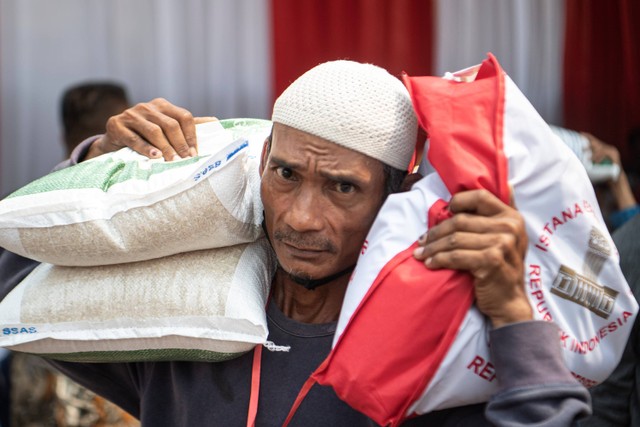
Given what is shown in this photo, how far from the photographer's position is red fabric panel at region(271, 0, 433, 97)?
13.4 ft

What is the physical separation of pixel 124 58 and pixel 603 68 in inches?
83.4

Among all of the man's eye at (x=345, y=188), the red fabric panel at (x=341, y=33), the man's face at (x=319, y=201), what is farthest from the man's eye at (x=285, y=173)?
the red fabric panel at (x=341, y=33)

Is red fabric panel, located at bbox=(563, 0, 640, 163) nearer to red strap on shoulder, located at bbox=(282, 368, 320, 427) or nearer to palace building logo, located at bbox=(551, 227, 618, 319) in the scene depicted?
palace building logo, located at bbox=(551, 227, 618, 319)

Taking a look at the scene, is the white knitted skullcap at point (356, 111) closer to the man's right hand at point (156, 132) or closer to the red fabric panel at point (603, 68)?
the man's right hand at point (156, 132)

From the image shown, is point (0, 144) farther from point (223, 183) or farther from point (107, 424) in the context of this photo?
point (223, 183)

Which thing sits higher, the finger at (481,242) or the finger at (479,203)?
the finger at (479,203)

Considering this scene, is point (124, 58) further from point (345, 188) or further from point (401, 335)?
point (401, 335)

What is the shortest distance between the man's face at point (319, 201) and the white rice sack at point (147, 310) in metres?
0.14

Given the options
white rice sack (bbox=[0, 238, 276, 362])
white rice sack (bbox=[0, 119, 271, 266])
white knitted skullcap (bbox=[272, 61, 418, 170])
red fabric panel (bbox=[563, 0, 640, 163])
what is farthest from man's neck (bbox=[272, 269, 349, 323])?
red fabric panel (bbox=[563, 0, 640, 163])

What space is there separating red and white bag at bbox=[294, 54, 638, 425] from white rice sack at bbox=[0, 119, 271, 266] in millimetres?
357

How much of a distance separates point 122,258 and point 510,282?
82cm

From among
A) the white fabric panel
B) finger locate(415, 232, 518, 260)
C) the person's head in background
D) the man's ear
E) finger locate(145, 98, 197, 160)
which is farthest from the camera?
the white fabric panel

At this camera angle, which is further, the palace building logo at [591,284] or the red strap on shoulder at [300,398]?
the red strap on shoulder at [300,398]

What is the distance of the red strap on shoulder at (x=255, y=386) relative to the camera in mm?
1955
